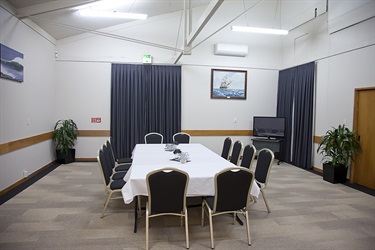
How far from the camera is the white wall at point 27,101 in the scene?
390 cm

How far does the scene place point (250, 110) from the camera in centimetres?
703

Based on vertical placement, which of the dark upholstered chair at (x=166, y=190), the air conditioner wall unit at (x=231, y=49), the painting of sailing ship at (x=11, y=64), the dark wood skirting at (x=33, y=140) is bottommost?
the dark upholstered chair at (x=166, y=190)

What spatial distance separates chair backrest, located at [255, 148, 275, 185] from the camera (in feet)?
10.7

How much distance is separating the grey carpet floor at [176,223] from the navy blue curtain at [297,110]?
71.9 inches

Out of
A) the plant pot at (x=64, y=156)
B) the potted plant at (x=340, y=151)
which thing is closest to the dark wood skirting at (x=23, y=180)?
the plant pot at (x=64, y=156)

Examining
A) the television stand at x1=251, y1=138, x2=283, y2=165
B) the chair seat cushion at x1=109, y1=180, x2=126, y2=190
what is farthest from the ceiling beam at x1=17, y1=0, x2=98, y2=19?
the television stand at x1=251, y1=138, x2=283, y2=165

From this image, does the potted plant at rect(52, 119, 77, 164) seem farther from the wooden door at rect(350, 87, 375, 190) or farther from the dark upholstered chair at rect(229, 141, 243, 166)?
the wooden door at rect(350, 87, 375, 190)

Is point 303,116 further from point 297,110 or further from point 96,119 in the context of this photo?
point 96,119

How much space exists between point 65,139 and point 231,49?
4.81m

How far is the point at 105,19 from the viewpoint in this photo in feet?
18.5

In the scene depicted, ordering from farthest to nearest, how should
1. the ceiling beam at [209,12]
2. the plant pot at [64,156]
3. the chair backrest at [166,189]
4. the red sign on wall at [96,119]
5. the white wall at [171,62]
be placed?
the red sign on wall at [96,119], the white wall at [171,62], the plant pot at [64,156], the ceiling beam at [209,12], the chair backrest at [166,189]

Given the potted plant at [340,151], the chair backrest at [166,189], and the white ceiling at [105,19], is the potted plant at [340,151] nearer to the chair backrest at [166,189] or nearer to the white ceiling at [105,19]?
the white ceiling at [105,19]

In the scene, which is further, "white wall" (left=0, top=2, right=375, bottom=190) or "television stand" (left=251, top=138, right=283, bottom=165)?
"television stand" (left=251, top=138, right=283, bottom=165)

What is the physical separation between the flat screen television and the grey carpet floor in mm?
2410
